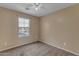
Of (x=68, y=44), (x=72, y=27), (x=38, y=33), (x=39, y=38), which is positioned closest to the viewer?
(x=72, y=27)

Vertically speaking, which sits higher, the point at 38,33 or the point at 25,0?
the point at 25,0

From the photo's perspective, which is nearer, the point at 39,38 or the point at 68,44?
the point at 68,44

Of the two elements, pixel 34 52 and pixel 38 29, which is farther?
pixel 38 29

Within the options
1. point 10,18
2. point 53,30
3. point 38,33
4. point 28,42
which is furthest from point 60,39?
point 10,18

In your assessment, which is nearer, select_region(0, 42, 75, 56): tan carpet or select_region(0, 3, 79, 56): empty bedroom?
select_region(0, 42, 75, 56): tan carpet

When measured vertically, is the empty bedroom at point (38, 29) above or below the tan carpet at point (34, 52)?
above

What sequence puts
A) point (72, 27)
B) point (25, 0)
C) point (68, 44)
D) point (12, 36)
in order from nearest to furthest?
point (25, 0) < point (72, 27) < point (68, 44) < point (12, 36)

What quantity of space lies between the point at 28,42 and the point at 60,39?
1.17 metres

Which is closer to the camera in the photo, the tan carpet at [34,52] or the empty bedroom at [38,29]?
the tan carpet at [34,52]

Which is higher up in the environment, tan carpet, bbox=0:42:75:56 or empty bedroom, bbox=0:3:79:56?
empty bedroom, bbox=0:3:79:56

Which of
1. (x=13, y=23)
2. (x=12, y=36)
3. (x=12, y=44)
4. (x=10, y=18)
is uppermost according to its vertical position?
(x=10, y=18)

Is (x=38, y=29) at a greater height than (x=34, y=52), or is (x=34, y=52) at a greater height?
(x=38, y=29)

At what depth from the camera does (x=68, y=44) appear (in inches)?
94.7

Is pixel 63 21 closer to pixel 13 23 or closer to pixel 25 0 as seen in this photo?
pixel 13 23
